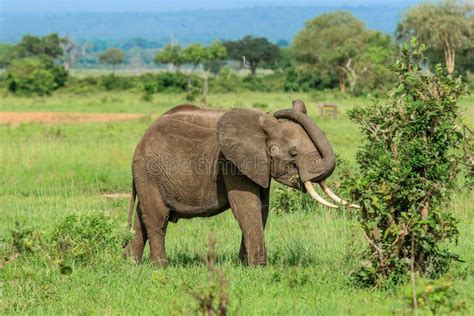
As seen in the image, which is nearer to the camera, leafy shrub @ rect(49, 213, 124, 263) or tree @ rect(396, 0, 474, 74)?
leafy shrub @ rect(49, 213, 124, 263)

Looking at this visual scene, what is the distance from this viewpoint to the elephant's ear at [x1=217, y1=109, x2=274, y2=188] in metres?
8.35

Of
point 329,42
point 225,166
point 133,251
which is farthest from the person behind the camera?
point 329,42

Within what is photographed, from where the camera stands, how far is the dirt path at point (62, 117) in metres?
30.2

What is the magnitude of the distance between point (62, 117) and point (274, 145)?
78.2ft

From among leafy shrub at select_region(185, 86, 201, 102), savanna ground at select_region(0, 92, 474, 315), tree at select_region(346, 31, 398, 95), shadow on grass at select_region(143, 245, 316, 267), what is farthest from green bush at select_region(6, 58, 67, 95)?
shadow on grass at select_region(143, 245, 316, 267)

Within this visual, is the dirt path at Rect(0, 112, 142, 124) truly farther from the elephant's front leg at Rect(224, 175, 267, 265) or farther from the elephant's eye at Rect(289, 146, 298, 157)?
the elephant's eye at Rect(289, 146, 298, 157)

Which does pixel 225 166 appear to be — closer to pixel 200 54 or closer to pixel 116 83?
pixel 116 83

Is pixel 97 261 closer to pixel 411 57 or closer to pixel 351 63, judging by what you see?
pixel 411 57

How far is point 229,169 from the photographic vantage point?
8531mm

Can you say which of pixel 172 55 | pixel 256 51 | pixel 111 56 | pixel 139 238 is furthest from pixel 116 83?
pixel 111 56

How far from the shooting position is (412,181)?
7.38m

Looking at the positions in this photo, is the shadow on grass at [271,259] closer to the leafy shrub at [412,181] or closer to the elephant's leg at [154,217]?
the elephant's leg at [154,217]

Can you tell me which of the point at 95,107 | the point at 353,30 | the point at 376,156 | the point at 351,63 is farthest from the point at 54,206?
the point at 353,30

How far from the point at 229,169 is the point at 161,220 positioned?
2.53 ft
